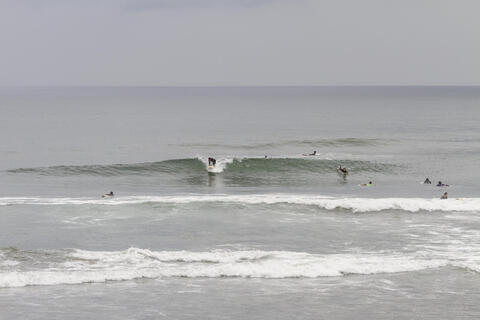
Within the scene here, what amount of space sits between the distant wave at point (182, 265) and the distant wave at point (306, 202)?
10882 mm

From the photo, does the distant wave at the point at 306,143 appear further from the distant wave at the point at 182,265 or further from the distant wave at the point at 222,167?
the distant wave at the point at 182,265

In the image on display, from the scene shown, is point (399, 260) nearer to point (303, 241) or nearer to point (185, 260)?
point (303, 241)

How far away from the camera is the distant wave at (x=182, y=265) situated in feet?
80.3

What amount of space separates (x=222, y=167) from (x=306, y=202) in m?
19.7

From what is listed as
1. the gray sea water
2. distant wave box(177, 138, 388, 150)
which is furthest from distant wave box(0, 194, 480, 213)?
distant wave box(177, 138, 388, 150)

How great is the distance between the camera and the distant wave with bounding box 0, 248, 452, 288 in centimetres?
2448

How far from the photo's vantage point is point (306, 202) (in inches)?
1560

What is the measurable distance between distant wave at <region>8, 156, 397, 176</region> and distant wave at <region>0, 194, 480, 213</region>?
14.0 m

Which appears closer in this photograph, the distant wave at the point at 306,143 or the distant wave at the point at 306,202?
the distant wave at the point at 306,202

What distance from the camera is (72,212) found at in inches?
1442

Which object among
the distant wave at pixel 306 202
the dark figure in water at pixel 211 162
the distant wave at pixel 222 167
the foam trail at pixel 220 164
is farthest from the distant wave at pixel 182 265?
the dark figure in water at pixel 211 162

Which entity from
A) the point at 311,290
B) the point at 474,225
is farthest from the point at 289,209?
the point at 311,290

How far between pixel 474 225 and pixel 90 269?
18977 millimetres

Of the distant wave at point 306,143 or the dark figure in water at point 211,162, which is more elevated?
the distant wave at point 306,143
